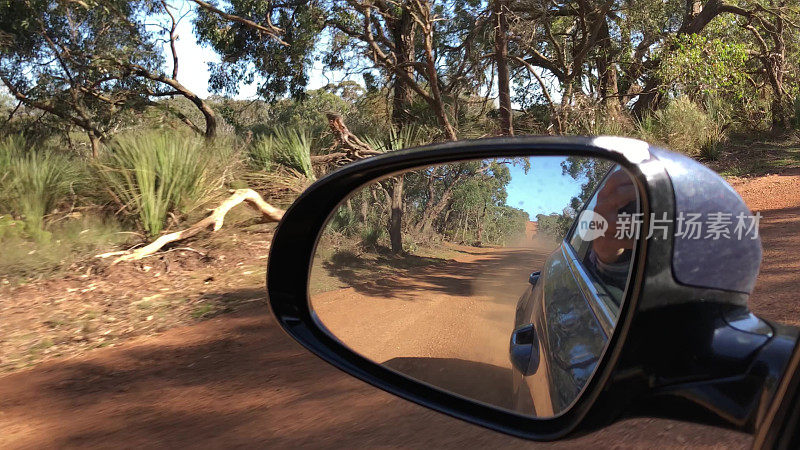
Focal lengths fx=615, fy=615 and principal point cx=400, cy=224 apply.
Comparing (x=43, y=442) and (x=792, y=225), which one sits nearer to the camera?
(x=792, y=225)

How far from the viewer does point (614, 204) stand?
127cm

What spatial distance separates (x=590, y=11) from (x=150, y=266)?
11595 millimetres

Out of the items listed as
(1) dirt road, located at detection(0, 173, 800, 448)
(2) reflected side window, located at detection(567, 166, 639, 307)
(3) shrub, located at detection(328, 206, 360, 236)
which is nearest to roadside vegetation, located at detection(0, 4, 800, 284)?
(1) dirt road, located at detection(0, 173, 800, 448)

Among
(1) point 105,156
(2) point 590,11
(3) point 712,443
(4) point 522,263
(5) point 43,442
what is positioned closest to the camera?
(4) point 522,263

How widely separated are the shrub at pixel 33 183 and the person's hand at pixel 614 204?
8.44m

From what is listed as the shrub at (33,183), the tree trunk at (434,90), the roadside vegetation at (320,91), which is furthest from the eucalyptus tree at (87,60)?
the tree trunk at (434,90)

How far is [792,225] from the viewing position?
2.86 m

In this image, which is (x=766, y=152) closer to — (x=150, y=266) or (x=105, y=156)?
(x=150, y=266)

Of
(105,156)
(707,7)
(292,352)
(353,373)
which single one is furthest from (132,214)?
(707,7)

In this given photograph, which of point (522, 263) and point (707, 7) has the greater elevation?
point (707, 7)

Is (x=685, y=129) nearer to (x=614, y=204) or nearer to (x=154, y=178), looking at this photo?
(x=154, y=178)

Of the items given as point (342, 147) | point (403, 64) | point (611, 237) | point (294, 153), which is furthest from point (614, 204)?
point (403, 64)

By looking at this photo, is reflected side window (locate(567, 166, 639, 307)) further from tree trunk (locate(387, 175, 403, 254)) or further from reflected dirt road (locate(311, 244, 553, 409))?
tree trunk (locate(387, 175, 403, 254))

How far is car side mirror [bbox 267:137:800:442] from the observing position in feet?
3.60
